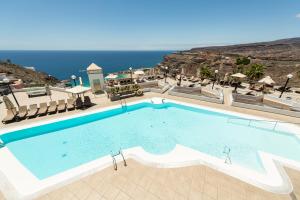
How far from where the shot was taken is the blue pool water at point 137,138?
8281 millimetres

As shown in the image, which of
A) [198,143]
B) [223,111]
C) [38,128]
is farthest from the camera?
[223,111]

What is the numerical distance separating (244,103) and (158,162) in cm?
1165

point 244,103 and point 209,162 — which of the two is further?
point 244,103

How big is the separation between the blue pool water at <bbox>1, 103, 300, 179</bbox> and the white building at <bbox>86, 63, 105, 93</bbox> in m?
6.09

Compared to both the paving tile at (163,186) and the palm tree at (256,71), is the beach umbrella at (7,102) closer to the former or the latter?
the paving tile at (163,186)

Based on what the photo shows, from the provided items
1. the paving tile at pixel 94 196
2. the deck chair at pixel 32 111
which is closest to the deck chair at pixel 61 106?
the deck chair at pixel 32 111

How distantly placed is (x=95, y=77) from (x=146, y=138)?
11342mm

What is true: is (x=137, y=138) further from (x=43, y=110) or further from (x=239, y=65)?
(x=239, y=65)

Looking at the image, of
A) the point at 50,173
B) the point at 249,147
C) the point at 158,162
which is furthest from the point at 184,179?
the point at 50,173

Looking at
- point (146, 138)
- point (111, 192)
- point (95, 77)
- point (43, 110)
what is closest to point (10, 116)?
point (43, 110)

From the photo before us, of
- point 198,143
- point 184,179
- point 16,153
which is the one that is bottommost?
point 198,143

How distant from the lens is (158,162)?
22.4 ft

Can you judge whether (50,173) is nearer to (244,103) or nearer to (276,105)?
(244,103)

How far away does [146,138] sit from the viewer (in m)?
10.4
